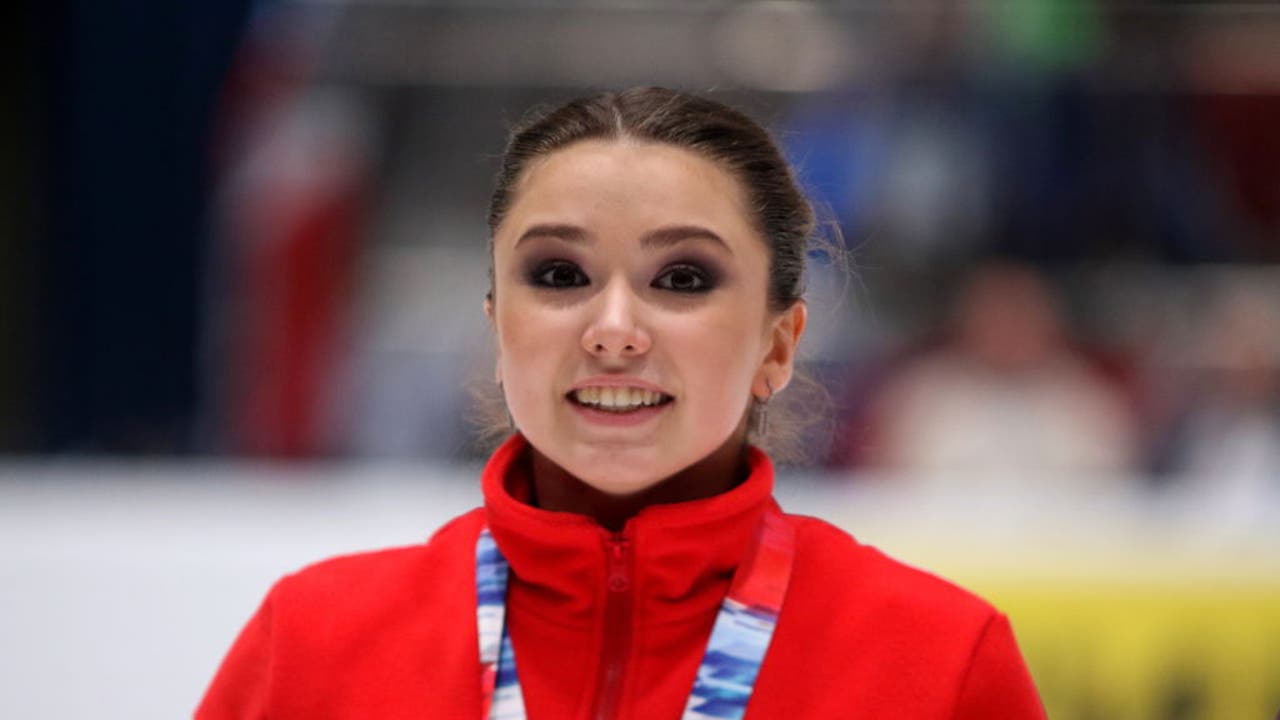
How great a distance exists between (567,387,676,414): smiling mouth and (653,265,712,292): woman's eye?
0.12 meters

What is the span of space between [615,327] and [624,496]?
25 cm

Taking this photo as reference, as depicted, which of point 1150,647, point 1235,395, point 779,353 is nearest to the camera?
point 779,353

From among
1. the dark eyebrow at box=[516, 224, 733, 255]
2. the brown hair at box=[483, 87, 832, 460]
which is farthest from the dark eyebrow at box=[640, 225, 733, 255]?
the brown hair at box=[483, 87, 832, 460]

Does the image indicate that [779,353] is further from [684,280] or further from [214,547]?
[214,547]

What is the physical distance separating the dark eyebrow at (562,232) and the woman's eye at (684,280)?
94 mm

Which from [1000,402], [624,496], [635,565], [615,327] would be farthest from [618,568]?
[1000,402]

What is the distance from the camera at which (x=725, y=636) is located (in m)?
1.71

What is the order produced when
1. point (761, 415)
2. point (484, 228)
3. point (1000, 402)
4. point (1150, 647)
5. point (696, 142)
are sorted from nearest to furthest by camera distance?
point (696, 142) → point (761, 415) → point (1150, 647) → point (1000, 402) → point (484, 228)

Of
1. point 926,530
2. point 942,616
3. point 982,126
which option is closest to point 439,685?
point 942,616

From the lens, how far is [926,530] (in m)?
3.93

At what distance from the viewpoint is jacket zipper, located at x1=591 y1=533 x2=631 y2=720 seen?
5.59 ft

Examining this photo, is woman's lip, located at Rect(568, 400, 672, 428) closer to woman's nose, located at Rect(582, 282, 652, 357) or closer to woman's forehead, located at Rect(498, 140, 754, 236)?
woman's nose, located at Rect(582, 282, 652, 357)

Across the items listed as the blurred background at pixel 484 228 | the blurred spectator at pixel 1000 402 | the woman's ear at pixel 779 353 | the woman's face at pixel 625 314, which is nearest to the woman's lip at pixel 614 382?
the woman's face at pixel 625 314

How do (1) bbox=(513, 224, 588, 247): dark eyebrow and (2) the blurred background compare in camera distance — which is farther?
(2) the blurred background
